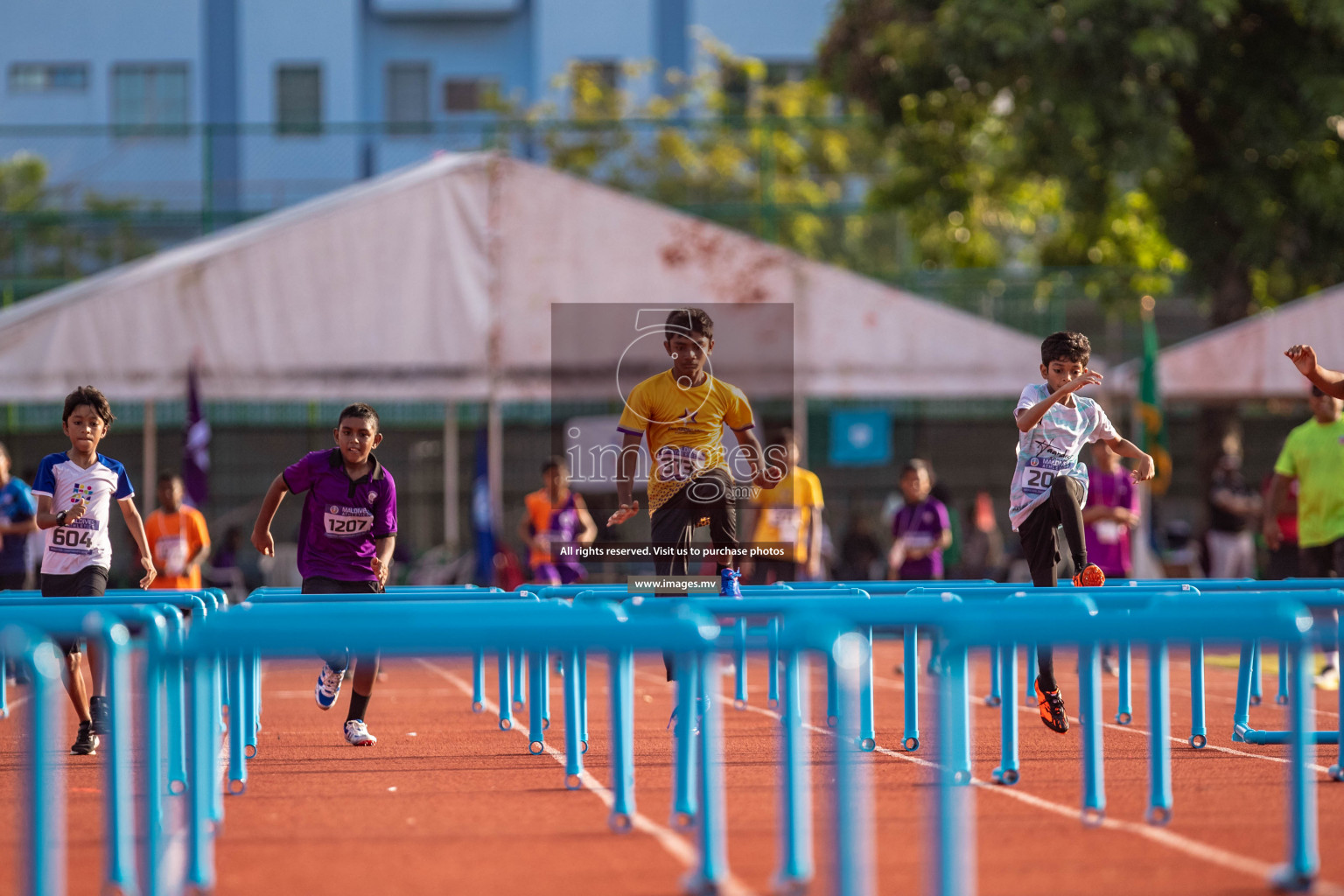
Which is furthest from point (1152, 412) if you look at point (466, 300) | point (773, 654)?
point (773, 654)

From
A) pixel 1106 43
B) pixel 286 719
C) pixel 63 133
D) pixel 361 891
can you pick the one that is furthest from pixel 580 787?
pixel 63 133

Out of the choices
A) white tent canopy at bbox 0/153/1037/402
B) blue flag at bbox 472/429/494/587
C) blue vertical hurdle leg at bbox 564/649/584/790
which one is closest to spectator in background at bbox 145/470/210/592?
white tent canopy at bbox 0/153/1037/402

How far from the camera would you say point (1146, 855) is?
5629 millimetres

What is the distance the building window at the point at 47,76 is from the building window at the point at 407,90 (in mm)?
6984

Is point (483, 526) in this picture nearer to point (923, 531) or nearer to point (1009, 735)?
point (923, 531)

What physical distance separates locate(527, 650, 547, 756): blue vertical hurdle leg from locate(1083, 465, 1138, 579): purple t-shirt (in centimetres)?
612

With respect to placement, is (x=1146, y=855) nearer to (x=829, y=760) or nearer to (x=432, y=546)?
(x=829, y=760)

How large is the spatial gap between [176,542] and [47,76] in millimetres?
30286

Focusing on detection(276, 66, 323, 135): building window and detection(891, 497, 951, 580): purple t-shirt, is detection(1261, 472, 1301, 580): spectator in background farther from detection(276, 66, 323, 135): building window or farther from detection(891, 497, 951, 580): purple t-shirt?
detection(276, 66, 323, 135): building window

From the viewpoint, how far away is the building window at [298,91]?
38.9 metres

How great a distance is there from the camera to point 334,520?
865 centimetres

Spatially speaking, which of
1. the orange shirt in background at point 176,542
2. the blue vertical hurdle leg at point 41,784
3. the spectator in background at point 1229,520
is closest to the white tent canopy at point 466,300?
the orange shirt in background at point 176,542

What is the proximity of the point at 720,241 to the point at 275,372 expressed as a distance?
4451 mm

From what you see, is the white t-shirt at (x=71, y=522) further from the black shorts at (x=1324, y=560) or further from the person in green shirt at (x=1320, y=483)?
the black shorts at (x=1324, y=560)
